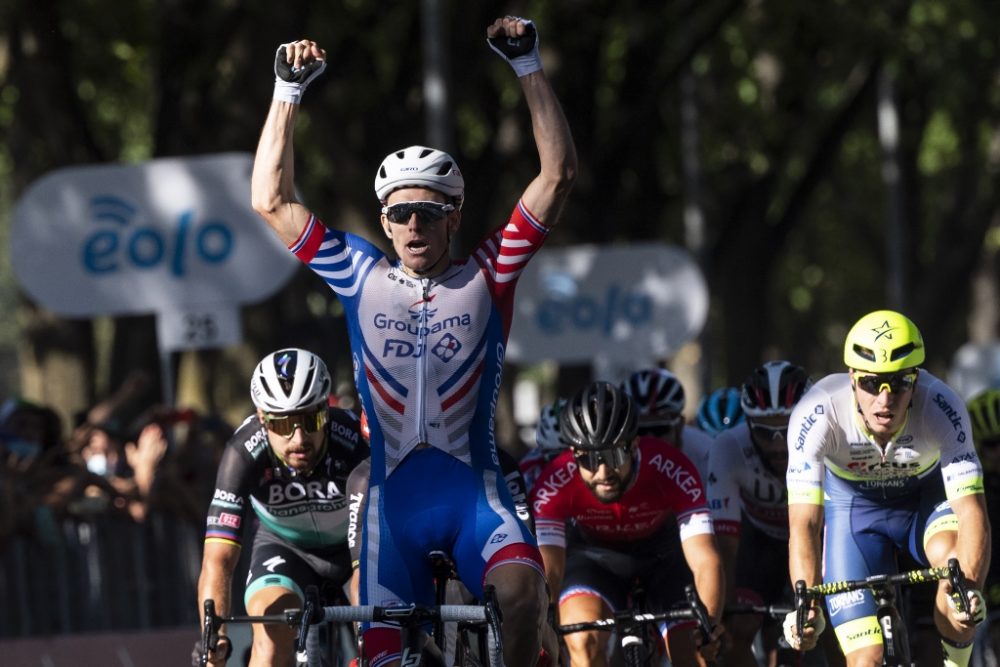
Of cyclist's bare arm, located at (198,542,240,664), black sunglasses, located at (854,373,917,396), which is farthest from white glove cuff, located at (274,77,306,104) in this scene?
black sunglasses, located at (854,373,917,396)

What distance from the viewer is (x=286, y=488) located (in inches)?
367

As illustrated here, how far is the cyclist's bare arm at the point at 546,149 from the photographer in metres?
7.41

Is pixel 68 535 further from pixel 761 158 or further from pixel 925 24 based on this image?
pixel 761 158

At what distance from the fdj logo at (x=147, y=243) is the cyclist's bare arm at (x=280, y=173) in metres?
7.67

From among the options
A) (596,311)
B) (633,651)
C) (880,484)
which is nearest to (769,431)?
(880,484)

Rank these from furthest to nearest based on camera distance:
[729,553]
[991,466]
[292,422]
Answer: [991,466]
[729,553]
[292,422]

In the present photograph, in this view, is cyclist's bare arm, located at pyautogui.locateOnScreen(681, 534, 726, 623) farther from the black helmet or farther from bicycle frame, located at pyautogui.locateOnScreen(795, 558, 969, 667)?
bicycle frame, located at pyautogui.locateOnScreen(795, 558, 969, 667)

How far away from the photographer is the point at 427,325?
7.45 metres

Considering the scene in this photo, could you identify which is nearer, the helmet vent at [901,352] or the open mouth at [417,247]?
the open mouth at [417,247]

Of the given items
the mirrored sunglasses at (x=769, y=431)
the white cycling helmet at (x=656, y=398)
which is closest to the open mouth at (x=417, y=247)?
the mirrored sunglasses at (x=769, y=431)

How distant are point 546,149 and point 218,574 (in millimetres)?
2328

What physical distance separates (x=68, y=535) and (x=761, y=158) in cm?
1495

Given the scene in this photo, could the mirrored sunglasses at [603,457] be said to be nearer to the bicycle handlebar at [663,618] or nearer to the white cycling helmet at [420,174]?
the bicycle handlebar at [663,618]

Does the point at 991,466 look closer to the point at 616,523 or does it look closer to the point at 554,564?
the point at 616,523
